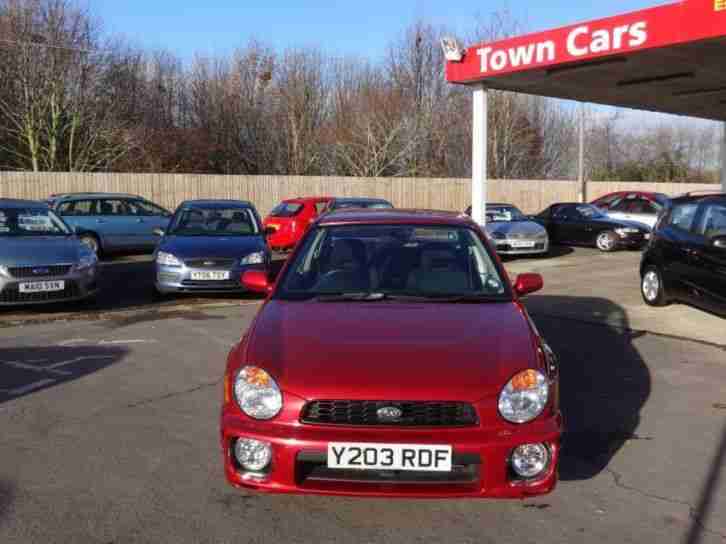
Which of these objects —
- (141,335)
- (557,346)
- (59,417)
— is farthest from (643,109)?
(59,417)

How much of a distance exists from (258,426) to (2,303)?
23.6 feet

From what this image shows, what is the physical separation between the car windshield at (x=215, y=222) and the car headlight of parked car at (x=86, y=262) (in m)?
1.88

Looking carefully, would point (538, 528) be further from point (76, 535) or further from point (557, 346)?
point (557, 346)

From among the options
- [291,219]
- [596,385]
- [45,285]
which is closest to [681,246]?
[596,385]

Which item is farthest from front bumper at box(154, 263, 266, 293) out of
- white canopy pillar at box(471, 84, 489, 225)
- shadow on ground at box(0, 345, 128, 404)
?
white canopy pillar at box(471, 84, 489, 225)

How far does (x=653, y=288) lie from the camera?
35.3 ft

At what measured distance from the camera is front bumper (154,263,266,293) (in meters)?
11.0

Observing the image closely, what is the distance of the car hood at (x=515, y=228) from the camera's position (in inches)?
739

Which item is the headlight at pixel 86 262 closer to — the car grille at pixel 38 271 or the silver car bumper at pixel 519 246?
the car grille at pixel 38 271

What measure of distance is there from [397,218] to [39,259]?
6.18m

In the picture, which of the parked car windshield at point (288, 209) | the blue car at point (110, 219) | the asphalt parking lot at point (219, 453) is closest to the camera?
the asphalt parking lot at point (219, 453)

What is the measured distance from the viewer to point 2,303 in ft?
→ 31.2

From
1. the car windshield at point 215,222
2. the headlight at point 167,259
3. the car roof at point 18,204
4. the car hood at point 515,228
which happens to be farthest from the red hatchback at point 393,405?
the car hood at point 515,228

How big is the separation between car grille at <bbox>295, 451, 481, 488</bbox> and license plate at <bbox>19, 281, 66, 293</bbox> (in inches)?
285
